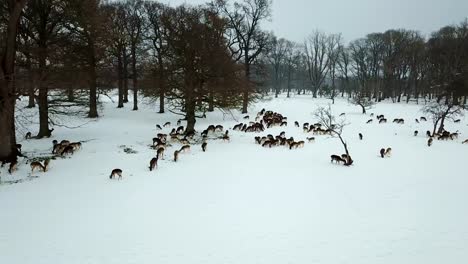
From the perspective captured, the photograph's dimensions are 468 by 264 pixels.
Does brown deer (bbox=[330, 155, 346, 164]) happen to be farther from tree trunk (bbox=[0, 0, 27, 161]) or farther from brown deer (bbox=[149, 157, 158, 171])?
tree trunk (bbox=[0, 0, 27, 161])

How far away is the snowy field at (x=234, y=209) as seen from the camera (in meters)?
7.32

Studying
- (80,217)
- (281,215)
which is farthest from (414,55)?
(80,217)

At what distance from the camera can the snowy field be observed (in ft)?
24.0

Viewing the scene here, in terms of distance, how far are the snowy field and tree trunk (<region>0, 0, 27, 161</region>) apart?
1.34m

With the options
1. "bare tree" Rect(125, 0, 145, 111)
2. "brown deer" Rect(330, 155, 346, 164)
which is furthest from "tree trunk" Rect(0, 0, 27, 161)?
"bare tree" Rect(125, 0, 145, 111)

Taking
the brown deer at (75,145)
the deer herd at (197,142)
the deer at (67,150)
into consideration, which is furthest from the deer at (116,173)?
the brown deer at (75,145)

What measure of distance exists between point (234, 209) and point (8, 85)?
10762mm

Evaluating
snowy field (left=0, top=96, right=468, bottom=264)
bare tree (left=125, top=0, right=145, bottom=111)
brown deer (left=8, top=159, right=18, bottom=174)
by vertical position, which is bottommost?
snowy field (left=0, top=96, right=468, bottom=264)

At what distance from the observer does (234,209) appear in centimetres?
972

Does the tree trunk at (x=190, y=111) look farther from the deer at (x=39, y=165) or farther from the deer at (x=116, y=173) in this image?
the deer at (x=39, y=165)

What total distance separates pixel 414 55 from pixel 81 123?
179 feet

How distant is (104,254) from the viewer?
23.1 ft

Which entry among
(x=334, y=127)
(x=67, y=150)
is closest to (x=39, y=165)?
(x=67, y=150)

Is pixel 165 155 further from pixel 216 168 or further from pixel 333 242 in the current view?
pixel 333 242
